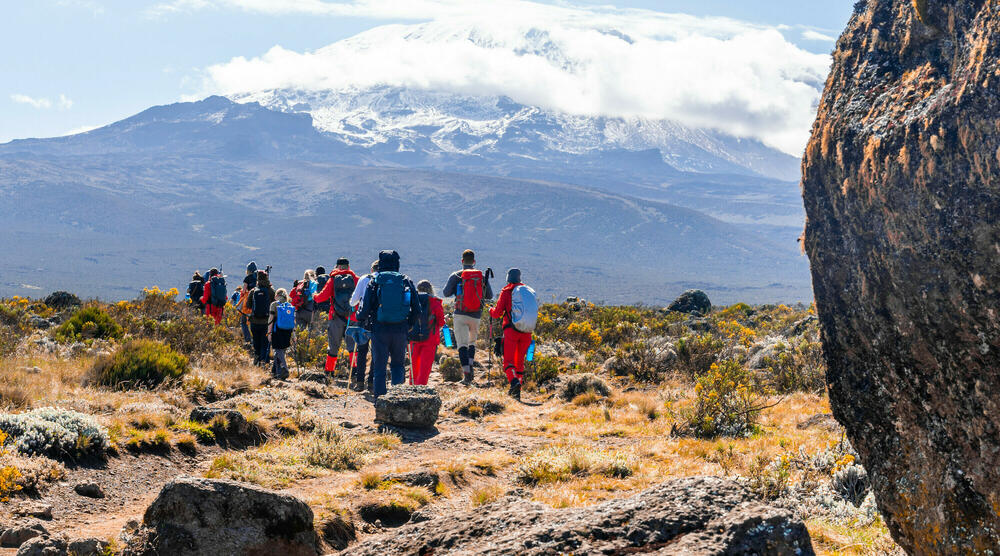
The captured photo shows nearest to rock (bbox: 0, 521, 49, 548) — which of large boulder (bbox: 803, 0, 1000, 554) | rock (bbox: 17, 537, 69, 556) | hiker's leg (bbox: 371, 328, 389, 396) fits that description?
rock (bbox: 17, 537, 69, 556)

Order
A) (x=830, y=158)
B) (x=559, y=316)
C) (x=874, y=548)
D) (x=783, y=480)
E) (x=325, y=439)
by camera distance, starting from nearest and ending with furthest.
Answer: (x=830, y=158) → (x=874, y=548) → (x=783, y=480) → (x=325, y=439) → (x=559, y=316)

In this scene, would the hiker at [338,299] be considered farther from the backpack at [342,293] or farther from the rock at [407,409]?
the rock at [407,409]

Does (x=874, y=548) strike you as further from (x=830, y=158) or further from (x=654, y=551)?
(x=830, y=158)

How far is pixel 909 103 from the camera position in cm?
323

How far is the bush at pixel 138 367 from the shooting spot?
947cm

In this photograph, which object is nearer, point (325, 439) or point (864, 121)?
point (864, 121)

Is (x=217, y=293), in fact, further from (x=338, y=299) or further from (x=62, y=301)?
(x=62, y=301)

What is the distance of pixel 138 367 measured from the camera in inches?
386

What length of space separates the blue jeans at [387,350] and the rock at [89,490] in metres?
4.75

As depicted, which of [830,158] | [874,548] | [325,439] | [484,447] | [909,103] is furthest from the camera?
[484,447]

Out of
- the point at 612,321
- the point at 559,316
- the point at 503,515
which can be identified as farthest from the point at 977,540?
the point at 559,316

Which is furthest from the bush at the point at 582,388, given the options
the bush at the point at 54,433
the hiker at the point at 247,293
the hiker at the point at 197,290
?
the hiker at the point at 197,290

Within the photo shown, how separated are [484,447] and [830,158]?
5745 mm

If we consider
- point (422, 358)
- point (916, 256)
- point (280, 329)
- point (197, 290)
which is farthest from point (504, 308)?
point (197, 290)
